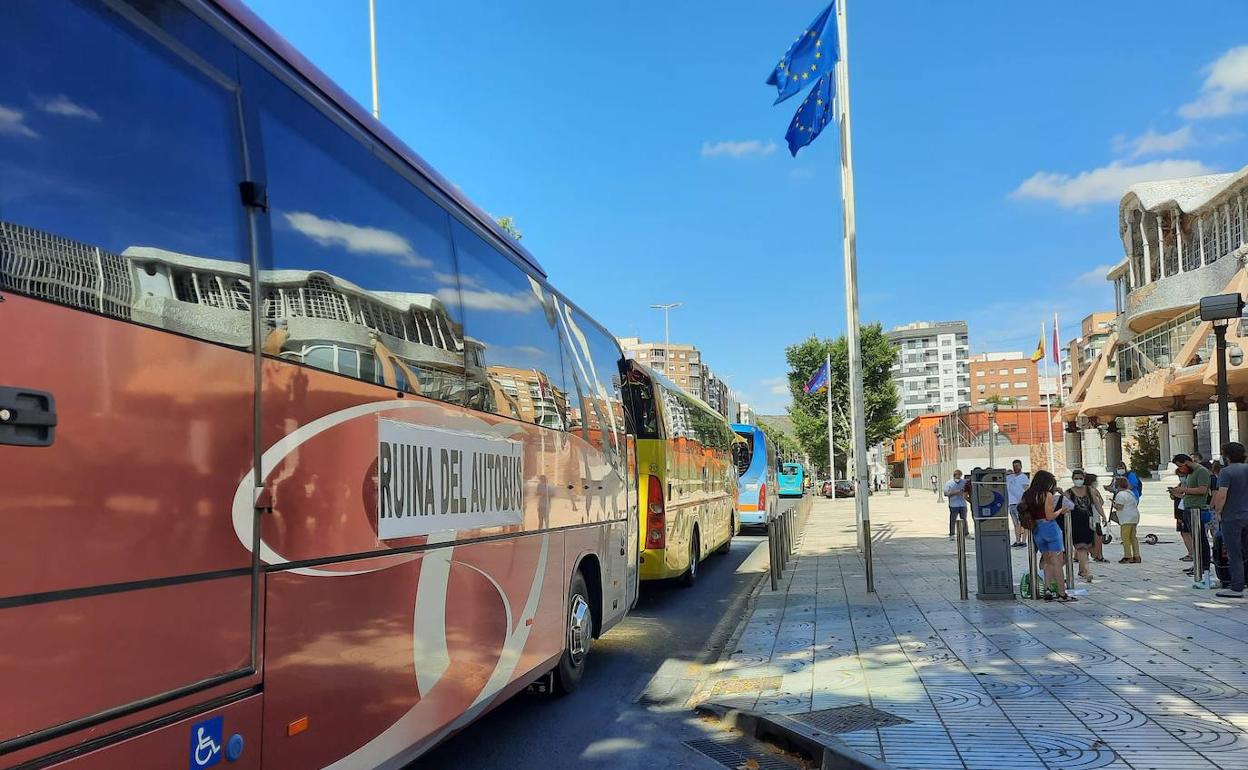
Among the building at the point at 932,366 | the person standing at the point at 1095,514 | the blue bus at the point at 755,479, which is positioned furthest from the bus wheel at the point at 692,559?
the building at the point at 932,366

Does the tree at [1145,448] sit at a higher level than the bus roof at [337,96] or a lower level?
lower

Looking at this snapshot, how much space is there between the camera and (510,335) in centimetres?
614

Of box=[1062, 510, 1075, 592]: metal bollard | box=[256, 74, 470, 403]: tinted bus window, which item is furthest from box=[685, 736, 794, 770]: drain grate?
box=[1062, 510, 1075, 592]: metal bollard

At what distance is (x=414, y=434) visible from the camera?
4309 mm

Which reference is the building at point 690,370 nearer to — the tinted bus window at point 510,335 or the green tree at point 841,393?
the green tree at point 841,393

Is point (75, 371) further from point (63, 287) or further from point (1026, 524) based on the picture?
point (1026, 524)

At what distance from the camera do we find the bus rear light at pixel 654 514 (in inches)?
457

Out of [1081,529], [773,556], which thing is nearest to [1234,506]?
[1081,529]

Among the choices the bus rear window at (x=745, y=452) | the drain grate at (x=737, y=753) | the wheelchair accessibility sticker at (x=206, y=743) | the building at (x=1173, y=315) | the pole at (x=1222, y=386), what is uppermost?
the building at (x=1173, y=315)

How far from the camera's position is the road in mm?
5625

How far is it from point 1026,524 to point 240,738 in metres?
9.70

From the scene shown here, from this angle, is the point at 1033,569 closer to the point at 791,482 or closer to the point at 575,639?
the point at 575,639

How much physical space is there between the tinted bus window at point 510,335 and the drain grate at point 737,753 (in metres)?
2.56

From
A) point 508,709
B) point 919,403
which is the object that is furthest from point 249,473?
point 919,403
